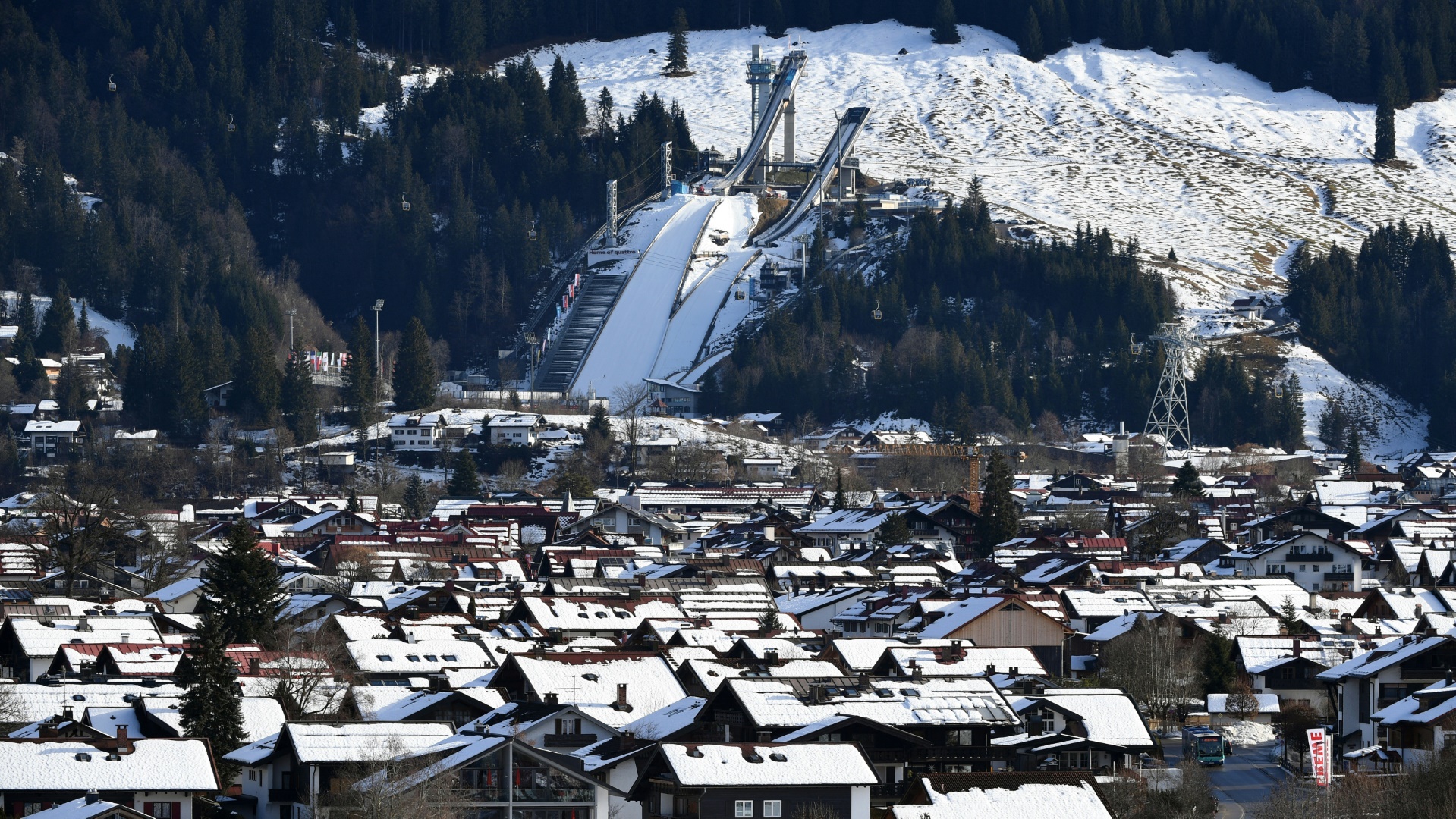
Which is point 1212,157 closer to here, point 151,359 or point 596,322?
point 596,322

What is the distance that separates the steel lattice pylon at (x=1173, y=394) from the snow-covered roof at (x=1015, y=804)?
260 ft

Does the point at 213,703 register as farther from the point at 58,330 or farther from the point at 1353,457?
the point at 58,330

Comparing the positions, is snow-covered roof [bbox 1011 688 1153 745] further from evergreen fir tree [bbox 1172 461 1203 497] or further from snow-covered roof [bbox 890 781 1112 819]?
evergreen fir tree [bbox 1172 461 1203 497]

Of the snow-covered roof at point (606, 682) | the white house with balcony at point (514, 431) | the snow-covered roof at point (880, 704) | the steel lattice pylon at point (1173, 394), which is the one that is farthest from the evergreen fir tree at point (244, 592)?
the steel lattice pylon at point (1173, 394)

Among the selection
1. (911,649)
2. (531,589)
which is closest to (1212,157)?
(531,589)

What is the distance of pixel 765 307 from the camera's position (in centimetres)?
12875

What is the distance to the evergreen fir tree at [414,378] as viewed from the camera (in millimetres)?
109812

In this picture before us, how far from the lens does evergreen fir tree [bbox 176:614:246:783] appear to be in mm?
30719

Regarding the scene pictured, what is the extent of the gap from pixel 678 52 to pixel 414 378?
74.5m

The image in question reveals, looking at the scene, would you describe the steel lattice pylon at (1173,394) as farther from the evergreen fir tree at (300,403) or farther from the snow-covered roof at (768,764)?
the snow-covered roof at (768,764)

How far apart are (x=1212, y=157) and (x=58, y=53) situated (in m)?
76.1

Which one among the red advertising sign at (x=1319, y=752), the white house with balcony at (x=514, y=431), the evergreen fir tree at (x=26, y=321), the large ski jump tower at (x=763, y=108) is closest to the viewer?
the red advertising sign at (x=1319, y=752)

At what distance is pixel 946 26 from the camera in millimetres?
178625

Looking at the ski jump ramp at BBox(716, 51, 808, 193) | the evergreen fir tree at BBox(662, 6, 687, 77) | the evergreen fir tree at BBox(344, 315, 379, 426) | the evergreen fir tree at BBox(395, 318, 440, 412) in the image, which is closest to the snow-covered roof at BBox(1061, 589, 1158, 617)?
the evergreen fir tree at BBox(344, 315, 379, 426)
